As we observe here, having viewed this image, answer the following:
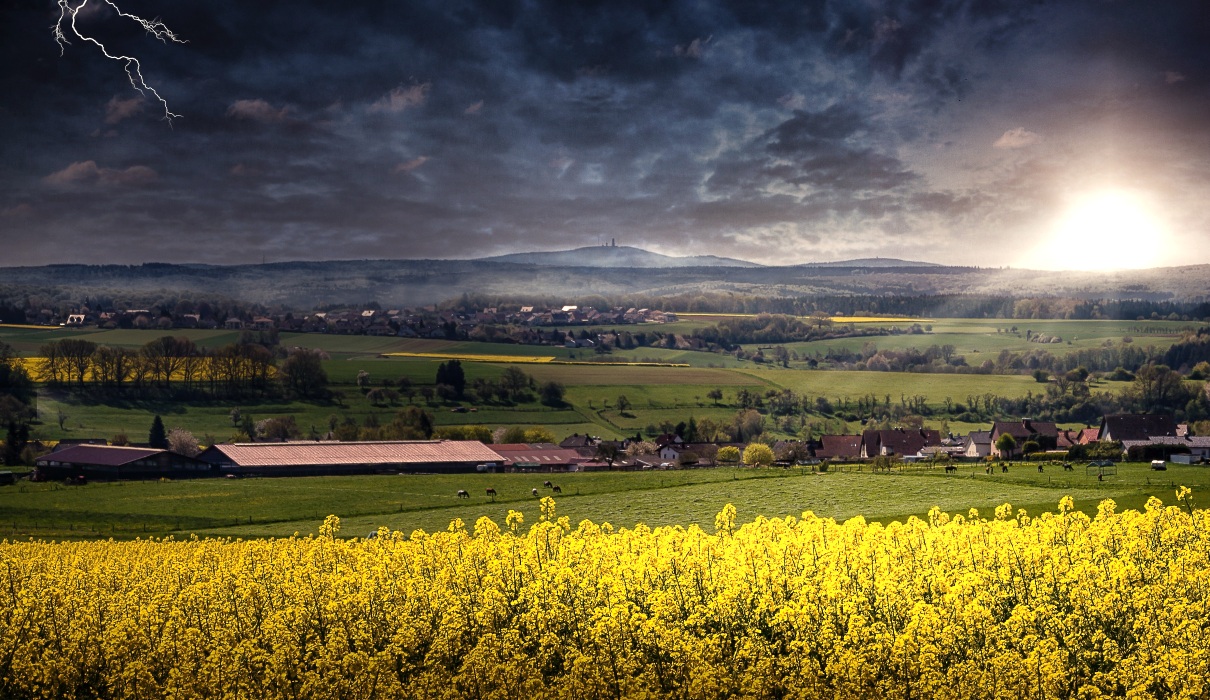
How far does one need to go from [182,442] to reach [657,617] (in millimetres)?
90578

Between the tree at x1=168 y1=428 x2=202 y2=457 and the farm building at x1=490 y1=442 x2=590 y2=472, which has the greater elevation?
the tree at x1=168 y1=428 x2=202 y2=457

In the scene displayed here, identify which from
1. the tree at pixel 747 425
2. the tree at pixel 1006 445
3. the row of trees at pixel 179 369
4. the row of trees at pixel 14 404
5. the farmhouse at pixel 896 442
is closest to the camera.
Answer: the row of trees at pixel 14 404

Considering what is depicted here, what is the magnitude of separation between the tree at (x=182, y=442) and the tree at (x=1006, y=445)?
72.5 metres

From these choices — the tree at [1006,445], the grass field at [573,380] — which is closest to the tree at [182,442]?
the grass field at [573,380]

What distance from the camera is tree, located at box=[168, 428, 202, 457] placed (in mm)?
96900

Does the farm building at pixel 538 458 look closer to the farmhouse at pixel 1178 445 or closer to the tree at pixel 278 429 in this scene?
the tree at pixel 278 429

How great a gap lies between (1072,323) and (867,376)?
60.3m

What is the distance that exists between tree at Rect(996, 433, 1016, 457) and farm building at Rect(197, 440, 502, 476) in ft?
149

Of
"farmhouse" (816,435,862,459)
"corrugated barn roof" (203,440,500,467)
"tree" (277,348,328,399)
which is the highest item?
"tree" (277,348,328,399)

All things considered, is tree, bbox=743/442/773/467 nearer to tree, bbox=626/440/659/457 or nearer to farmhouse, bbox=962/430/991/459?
tree, bbox=626/440/659/457

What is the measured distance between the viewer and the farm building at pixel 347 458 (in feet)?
266

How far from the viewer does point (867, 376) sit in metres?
155

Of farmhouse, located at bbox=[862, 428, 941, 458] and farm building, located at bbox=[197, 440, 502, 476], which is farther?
farmhouse, located at bbox=[862, 428, 941, 458]

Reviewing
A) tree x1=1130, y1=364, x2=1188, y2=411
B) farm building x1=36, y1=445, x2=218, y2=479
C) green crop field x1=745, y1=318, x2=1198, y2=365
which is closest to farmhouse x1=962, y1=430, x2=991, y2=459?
tree x1=1130, y1=364, x2=1188, y2=411
